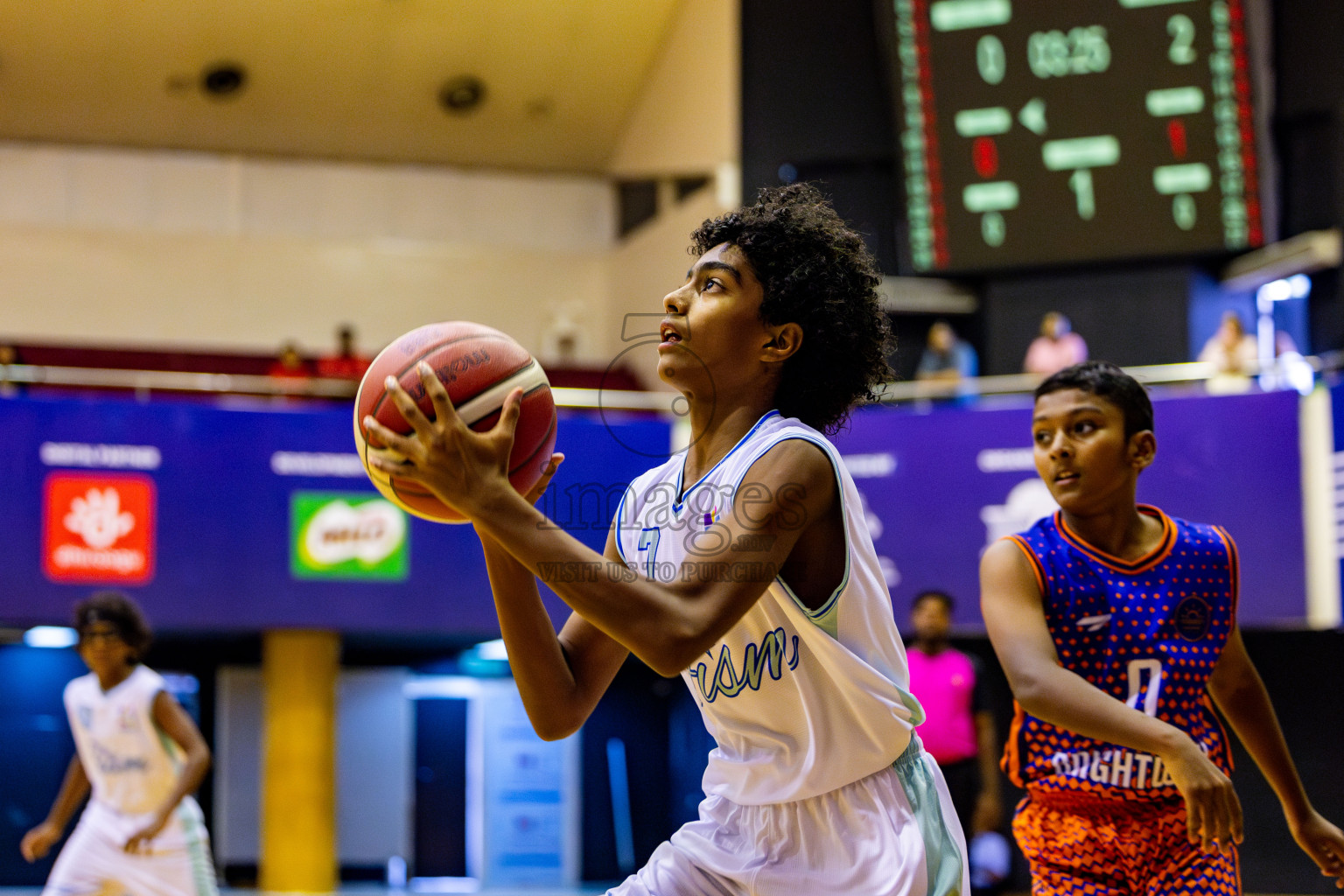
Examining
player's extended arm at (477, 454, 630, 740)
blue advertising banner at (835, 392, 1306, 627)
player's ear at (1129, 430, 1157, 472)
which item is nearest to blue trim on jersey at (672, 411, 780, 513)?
player's extended arm at (477, 454, 630, 740)

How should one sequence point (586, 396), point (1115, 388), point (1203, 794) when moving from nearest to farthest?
point (1203, 794) → point (1115, 388) → point (586, 396)

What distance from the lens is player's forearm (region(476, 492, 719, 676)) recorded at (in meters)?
1.86

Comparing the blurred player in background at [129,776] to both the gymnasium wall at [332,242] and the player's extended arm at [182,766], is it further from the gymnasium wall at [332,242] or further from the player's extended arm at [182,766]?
the gymnasium wall at [332,242]

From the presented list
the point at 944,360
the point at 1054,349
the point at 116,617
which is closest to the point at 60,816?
the point at 116,617

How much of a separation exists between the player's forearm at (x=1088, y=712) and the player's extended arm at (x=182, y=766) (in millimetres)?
3590

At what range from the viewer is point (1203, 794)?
7.81 ft

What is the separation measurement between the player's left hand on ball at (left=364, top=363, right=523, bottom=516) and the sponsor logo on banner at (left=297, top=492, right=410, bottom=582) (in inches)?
320

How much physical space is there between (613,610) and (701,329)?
66cm

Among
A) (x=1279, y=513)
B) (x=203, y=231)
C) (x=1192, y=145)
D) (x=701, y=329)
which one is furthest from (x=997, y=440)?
(x=203, y=231)

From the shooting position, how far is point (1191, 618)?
9.48 ft

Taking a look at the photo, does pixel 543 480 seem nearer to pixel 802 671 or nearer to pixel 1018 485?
pixel 802 671

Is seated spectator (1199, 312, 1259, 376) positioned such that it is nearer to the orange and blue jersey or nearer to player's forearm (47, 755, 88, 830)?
the orange and blue jersey

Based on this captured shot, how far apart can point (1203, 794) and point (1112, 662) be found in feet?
1.62

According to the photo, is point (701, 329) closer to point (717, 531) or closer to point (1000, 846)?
point (717, 531)
